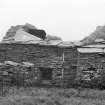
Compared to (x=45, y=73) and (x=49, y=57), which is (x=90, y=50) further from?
(x=45, y=73)

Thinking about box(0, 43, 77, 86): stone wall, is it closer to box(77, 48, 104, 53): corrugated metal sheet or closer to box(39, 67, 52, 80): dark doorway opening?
box(39, 67, 52, 80): dark doorway opening

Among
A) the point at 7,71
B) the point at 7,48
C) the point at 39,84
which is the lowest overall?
the point at 39,84

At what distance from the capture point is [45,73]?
663 inches

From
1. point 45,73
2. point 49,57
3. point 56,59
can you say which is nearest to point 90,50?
point 56,59

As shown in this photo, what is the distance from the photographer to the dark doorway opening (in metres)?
16.5

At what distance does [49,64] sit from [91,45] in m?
3.20

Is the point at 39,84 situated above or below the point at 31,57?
below

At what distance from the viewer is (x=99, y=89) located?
13570 mm

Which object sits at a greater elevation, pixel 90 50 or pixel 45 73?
pixel 90 50

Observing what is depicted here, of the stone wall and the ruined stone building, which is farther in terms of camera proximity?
the stone wall

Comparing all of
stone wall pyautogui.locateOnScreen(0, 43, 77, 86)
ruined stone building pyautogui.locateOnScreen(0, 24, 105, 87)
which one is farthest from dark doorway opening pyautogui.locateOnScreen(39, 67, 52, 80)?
stone wall pyautogui.locateOnScreen(0, 43, 77, 86)

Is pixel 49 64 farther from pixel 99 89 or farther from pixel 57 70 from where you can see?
pixel 99 89

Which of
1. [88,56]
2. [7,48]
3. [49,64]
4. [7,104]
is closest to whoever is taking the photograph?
[7,104]

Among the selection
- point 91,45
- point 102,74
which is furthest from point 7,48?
point 102,74
